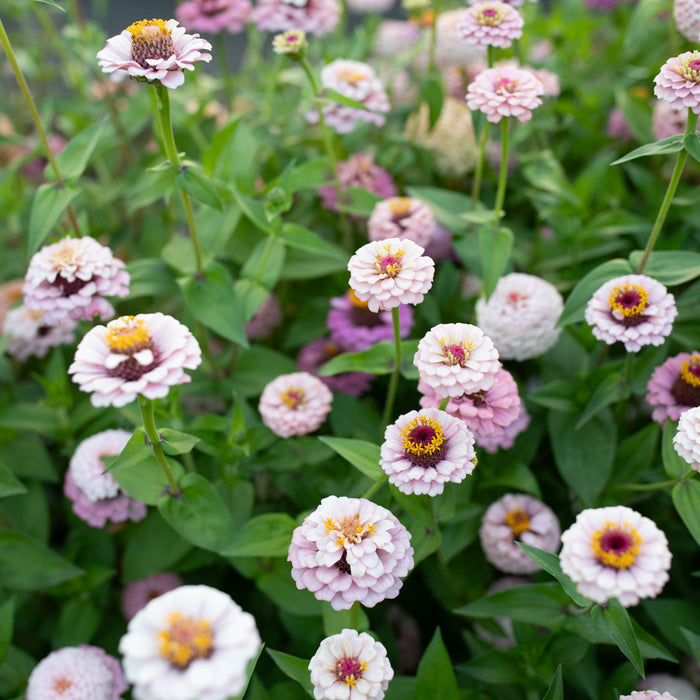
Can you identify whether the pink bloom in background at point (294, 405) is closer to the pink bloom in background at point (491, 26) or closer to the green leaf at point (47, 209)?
the green leaf at point (47, 209)

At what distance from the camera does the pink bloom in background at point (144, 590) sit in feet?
3.58

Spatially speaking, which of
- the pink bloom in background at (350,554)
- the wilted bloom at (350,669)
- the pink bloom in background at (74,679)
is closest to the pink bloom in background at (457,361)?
the pink bloom in background at (350,554)

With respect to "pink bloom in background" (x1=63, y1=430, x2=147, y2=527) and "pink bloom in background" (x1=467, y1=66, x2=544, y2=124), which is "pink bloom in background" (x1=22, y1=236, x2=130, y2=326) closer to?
"pink bloom in background" (x1=63, y1=430, x2=147, y2=527)

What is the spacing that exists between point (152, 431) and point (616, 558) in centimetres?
49

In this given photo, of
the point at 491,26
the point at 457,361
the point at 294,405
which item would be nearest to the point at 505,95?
the point at 491,26

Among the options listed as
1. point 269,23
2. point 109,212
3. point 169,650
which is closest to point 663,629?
point 169,650

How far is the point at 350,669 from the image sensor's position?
2.22 ft

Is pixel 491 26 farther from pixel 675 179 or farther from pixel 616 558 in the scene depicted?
pixel 616 558

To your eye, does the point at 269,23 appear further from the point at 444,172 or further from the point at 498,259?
the point at 498,259

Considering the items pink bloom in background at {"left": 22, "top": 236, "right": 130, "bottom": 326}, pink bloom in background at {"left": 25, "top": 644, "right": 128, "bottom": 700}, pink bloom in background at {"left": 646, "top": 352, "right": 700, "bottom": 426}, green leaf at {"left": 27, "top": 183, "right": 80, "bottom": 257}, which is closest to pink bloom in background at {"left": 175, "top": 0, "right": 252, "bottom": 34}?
green leaf at {"left": 27, "top": 183, "right": 80, "bottom": 257}

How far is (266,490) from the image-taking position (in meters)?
1.17

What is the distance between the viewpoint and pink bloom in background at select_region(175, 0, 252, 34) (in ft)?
4.36

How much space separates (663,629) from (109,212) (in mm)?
1374

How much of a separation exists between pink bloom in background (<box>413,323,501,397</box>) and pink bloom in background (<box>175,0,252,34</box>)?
895mm
